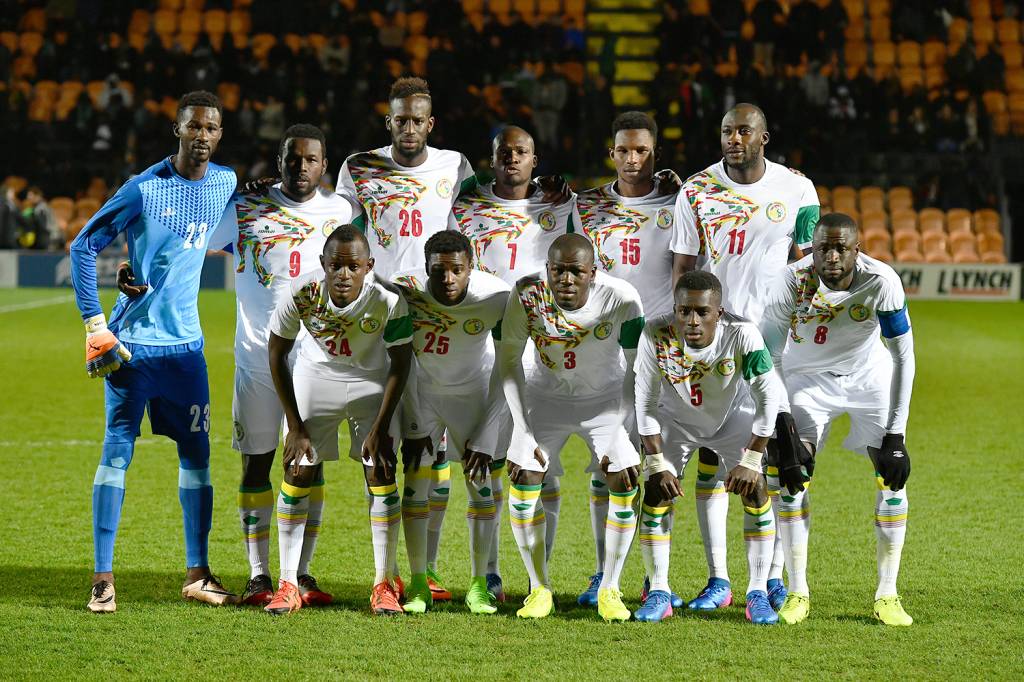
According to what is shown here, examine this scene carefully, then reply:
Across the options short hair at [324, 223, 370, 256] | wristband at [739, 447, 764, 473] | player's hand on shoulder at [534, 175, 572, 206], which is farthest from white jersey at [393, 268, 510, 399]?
wristband at [739, 447, 764, 473]

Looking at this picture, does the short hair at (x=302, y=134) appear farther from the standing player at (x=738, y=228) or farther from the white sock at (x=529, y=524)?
the white sock at (x=529, y=524)

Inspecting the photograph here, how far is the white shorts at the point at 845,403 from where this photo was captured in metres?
5.90

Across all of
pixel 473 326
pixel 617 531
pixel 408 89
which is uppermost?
pixel 408 89

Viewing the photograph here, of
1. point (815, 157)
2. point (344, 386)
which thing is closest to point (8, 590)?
point (344, 386)

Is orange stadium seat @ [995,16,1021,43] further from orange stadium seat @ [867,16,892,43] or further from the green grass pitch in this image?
the green grass pitch

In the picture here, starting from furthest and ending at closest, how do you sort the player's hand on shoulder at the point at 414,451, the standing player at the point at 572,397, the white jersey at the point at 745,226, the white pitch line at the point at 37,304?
the white pitch line at the point at 37,304, the white jersey at the point at 745,226, the player's hand on shoulder at the point at 414,451, the standing player at the point at 572,397

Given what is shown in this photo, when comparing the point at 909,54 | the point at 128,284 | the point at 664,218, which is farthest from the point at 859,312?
the point at 909,54

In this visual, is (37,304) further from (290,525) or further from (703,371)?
(703,371)

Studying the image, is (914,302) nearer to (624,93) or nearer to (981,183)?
(981,183)

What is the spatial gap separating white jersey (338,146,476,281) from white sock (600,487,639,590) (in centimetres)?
161

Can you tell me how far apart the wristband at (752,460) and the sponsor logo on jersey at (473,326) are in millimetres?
A: 1321

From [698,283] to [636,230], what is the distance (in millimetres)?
881

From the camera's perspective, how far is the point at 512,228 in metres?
6.46

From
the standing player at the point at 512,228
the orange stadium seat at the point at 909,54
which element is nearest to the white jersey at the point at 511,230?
the standing player at the point at 512,228
